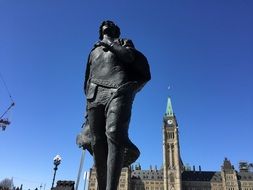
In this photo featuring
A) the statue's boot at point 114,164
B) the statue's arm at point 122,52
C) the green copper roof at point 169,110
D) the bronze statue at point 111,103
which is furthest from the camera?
the green copper roof at point 169,110

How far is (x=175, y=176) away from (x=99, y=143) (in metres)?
148

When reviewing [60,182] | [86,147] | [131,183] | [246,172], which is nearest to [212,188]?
[246,172]

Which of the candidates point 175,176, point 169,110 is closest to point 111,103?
point 175,176

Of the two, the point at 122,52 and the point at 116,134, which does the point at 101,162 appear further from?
the point at 122,52

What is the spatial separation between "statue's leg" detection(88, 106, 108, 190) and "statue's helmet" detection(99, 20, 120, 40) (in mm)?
1598

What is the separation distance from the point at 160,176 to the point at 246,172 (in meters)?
44.7

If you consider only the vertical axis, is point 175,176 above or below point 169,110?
below

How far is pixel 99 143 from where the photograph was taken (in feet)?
15.6

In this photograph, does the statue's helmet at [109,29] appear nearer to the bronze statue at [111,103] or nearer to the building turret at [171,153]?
the bronze statue at [111,103]

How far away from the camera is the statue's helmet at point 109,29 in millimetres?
5578

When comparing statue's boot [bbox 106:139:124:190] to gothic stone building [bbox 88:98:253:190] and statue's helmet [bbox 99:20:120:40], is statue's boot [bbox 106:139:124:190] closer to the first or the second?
statue's helmet [bbox 99:20:120:40]

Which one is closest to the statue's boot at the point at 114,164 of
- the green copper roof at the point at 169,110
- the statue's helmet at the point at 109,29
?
the statue's helmet at the point at 109,29

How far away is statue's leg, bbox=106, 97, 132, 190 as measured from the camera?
4272mm

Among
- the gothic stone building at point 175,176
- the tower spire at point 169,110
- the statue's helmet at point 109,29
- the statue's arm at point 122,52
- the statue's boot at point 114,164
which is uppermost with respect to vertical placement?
the tower spire at point 169,110
